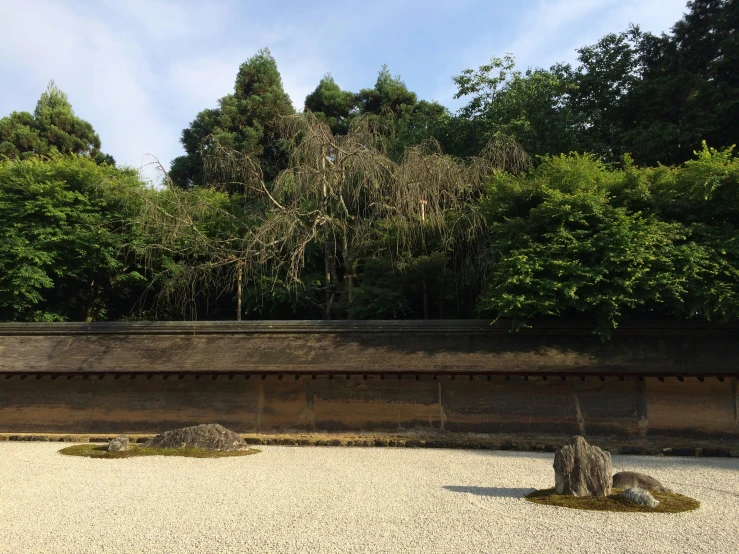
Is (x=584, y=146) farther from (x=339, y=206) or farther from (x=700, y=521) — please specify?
(x=700, y=521)

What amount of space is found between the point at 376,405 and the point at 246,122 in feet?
58.0

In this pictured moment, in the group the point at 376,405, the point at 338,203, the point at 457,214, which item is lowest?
the point at 376,405

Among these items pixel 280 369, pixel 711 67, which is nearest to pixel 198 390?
pixel 280 369

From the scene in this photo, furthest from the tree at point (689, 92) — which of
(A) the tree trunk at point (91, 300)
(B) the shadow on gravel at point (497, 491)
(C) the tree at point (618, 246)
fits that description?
(A) the tree trunk at point (91, 300)

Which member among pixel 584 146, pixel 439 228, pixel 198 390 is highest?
pixel 584 146

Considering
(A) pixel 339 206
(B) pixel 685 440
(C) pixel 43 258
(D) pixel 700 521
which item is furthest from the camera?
(C) pixel 43 258

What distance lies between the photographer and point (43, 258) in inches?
674

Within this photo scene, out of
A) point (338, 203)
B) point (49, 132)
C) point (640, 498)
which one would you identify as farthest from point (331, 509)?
point (49, 132)

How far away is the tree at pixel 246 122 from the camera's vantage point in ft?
79.7

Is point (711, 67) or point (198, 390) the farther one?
point (711, 67)

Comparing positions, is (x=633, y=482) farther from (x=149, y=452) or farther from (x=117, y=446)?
(x=117, y=446)

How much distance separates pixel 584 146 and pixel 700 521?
14584 mm

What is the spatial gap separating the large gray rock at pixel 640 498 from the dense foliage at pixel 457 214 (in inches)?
208

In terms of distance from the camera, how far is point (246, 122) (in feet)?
85.1
